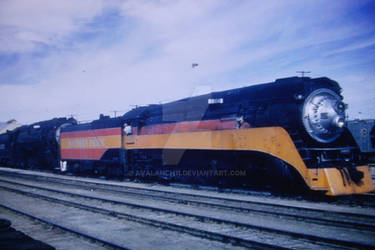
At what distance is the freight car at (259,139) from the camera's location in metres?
8.53

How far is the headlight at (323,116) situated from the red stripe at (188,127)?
7.66 ft

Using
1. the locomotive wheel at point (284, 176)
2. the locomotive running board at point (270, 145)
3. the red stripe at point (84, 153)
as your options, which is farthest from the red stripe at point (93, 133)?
the locomotive wheel at point (284, 176)

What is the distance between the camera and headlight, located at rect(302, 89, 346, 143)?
8.80 metres

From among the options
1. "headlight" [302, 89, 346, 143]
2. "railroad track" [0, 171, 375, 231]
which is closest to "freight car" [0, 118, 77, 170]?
"railroad track" [0, 171, 375, 231]

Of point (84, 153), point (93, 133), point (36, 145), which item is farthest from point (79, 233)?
point (36, 145)

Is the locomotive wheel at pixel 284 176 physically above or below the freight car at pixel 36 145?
below

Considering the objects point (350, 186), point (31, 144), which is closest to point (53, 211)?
point (350, 186)

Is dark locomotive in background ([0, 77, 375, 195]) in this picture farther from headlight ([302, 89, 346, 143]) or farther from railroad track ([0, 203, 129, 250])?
railroad track ([0, 203, 129, 250])

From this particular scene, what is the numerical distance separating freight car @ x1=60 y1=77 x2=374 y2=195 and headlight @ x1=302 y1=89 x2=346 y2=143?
3 cm

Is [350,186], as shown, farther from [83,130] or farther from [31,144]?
[31,144]

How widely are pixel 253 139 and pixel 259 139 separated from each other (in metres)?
0.22

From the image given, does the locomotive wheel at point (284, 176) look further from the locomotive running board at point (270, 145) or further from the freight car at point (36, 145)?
the freight car at point (36, 145)

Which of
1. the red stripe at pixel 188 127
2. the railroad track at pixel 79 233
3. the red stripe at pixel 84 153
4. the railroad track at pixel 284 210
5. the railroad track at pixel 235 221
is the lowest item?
the railroad track at pixel 79 233

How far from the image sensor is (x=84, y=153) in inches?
729
